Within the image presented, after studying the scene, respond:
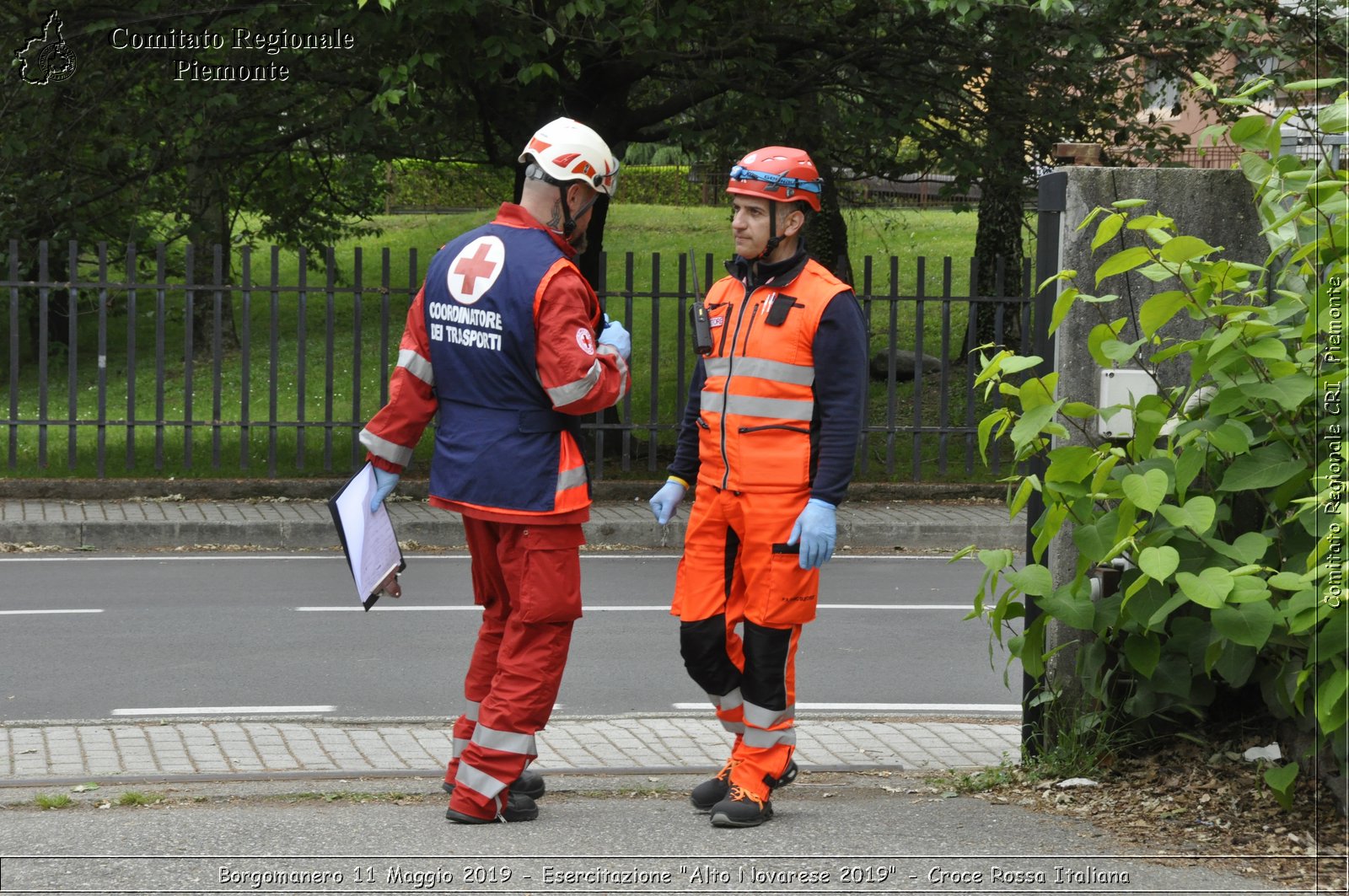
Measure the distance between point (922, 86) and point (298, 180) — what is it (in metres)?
7.36

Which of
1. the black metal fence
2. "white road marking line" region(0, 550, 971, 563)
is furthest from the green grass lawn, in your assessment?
"white road marking line" region(0, 550, 971, 563)

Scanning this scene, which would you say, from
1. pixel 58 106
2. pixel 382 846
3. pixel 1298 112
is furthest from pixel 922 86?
pixel 382 846

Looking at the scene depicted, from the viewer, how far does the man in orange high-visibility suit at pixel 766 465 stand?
439 centimetres

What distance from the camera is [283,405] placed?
829 inches

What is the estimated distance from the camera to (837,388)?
442 centimetres

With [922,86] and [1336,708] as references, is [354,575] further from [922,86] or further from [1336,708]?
[922,86]

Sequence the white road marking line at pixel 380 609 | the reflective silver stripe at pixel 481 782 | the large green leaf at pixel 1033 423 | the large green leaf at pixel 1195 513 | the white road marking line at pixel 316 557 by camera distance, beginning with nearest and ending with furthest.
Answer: the large green leaf at pixel 1195 513 < the large green leaf at pixel 1033 423 < the reflective silver stripe at pixel 481 782 < the white road marking line at pixel 380 609 < the white road marking line at pixel 316 557

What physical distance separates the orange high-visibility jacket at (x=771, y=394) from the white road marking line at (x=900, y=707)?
2.28 m

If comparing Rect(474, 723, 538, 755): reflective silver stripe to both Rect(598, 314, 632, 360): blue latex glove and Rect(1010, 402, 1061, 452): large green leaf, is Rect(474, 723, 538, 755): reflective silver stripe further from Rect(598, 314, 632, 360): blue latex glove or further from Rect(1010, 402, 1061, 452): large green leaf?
Rect(1010, 402, 1061, 452): large green leaf

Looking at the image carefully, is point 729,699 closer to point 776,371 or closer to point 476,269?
point 776,371

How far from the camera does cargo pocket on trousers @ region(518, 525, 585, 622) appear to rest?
4.38 m

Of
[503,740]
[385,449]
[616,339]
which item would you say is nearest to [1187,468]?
[616,339]

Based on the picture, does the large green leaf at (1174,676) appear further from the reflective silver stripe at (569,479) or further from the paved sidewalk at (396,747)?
the reflective silver stripe at (569,479)

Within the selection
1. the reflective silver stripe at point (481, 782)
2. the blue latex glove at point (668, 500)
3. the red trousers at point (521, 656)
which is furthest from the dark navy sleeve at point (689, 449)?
the reflective silver stripe at point (481, 782)
